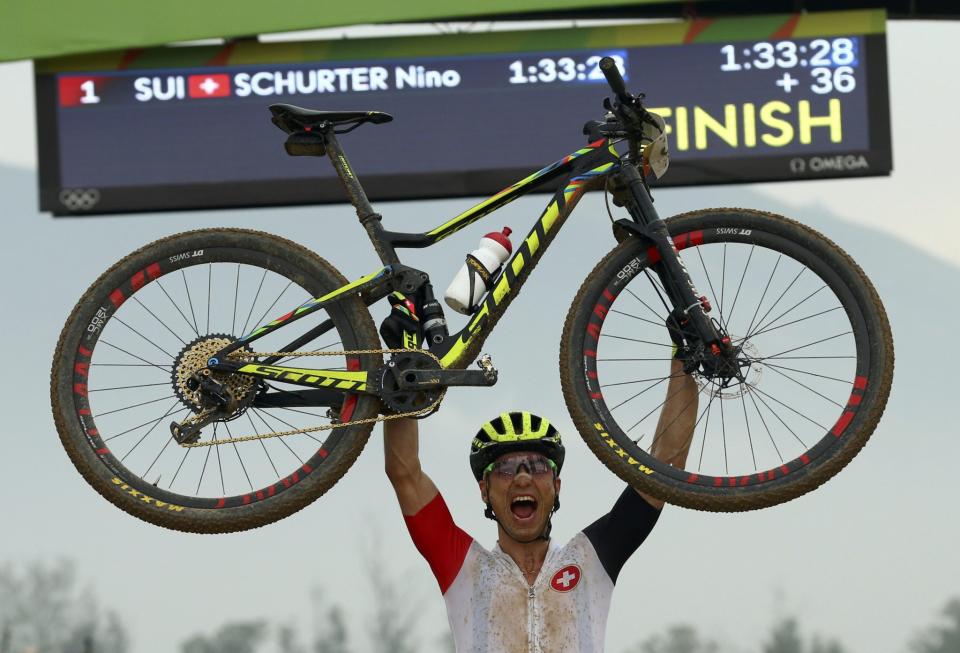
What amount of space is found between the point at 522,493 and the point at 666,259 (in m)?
1.11

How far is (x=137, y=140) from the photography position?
35.9ft

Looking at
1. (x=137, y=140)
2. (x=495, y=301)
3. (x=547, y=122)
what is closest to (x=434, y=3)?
(x=547, y=122)

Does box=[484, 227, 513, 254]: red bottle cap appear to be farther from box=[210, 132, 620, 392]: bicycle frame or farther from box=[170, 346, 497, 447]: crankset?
box=[170, 346, 497, 447]: crankset

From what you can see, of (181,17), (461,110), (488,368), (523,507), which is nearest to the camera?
(488,368)

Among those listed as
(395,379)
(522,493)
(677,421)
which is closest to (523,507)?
(522,493)

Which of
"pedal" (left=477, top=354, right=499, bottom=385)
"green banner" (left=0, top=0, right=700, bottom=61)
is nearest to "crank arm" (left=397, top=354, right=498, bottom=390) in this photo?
"pedal" (left=477, top=354, right=499, bottom=385)

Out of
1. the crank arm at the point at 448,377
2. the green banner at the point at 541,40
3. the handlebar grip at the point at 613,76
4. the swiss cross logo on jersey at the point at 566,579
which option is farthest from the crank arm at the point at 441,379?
the green banner at the point at 541,40

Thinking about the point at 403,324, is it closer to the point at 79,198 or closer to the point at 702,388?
the point at 702,388

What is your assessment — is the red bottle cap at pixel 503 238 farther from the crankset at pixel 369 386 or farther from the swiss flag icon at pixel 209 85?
the swiss flag icon at pixel 209 85

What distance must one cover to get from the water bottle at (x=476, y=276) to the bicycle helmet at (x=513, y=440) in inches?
26.6

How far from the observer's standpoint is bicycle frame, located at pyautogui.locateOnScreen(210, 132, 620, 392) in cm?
624

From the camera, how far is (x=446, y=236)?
20.6ft

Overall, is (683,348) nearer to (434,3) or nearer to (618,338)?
(618,338)

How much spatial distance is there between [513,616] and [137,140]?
5.55m
